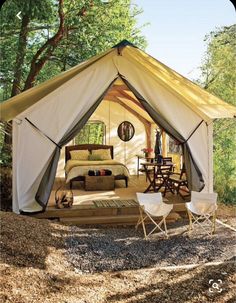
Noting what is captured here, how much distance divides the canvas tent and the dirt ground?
1980mm

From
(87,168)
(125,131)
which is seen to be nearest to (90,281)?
(87,168)

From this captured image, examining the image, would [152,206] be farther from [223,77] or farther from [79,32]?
[223,77]

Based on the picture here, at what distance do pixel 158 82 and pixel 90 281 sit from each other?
14.6 feet

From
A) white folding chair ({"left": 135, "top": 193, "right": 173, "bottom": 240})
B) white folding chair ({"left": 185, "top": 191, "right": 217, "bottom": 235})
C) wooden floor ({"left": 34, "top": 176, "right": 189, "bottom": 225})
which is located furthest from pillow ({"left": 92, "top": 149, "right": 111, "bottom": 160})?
white folding chair ({"left": 185, "top": 191, "right": 217, "bottom": 235})

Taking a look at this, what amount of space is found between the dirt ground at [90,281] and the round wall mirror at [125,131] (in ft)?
24.7

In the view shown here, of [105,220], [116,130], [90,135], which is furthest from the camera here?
[90,135]

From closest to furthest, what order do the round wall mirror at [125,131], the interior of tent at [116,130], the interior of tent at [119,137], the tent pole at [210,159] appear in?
the tent pole at [210,159] < the interior of tent at [119,137] < the interior of tent at [116,130] < the round wall mirror at [125,131]

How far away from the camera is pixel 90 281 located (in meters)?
3.33

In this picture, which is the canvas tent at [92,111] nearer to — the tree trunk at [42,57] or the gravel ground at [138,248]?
the gravel ground at [138,248]

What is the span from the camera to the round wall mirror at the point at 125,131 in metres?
11.7

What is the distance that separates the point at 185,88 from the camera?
278 inches

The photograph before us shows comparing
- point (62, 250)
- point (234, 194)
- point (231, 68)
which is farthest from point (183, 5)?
point (231, 68)

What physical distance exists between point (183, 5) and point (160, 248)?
3235 mm

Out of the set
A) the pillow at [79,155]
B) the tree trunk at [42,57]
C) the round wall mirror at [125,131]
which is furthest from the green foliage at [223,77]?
the tree trunk at [42,57]
